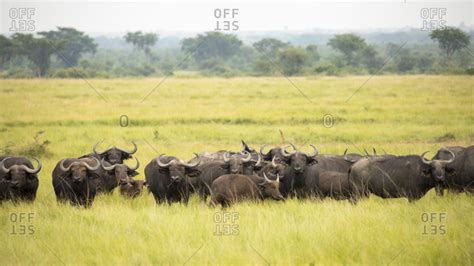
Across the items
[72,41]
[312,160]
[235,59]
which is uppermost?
[72,41]

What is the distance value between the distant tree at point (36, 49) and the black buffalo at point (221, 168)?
49712 millimetres

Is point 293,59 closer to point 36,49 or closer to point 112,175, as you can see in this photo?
point 36,49

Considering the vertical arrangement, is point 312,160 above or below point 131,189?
above

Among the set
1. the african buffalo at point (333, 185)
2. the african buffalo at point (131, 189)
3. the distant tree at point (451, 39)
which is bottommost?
the african buffalo at point (131, 189)

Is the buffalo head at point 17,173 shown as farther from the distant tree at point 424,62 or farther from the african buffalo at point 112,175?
the distant tree at point 424,62

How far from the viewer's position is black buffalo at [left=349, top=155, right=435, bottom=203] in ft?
39.5

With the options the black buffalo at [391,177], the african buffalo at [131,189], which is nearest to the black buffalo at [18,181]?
the african buffalo at [131,189]

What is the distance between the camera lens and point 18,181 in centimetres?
1184

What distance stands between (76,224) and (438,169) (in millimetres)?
6043

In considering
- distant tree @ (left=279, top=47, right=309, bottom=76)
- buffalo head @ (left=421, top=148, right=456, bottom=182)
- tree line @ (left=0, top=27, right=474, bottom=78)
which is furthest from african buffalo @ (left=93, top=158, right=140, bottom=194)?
distant tree @ (left=279, top=47, right=309, bottom=76)

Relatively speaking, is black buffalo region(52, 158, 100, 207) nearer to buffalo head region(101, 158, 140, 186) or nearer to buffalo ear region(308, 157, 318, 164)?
buffalo head region(101, 158, 140, 186)

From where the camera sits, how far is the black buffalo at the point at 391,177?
12.0 metres

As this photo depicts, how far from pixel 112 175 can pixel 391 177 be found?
5203 mm

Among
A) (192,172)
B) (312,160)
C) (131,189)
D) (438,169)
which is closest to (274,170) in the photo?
(312,160)
